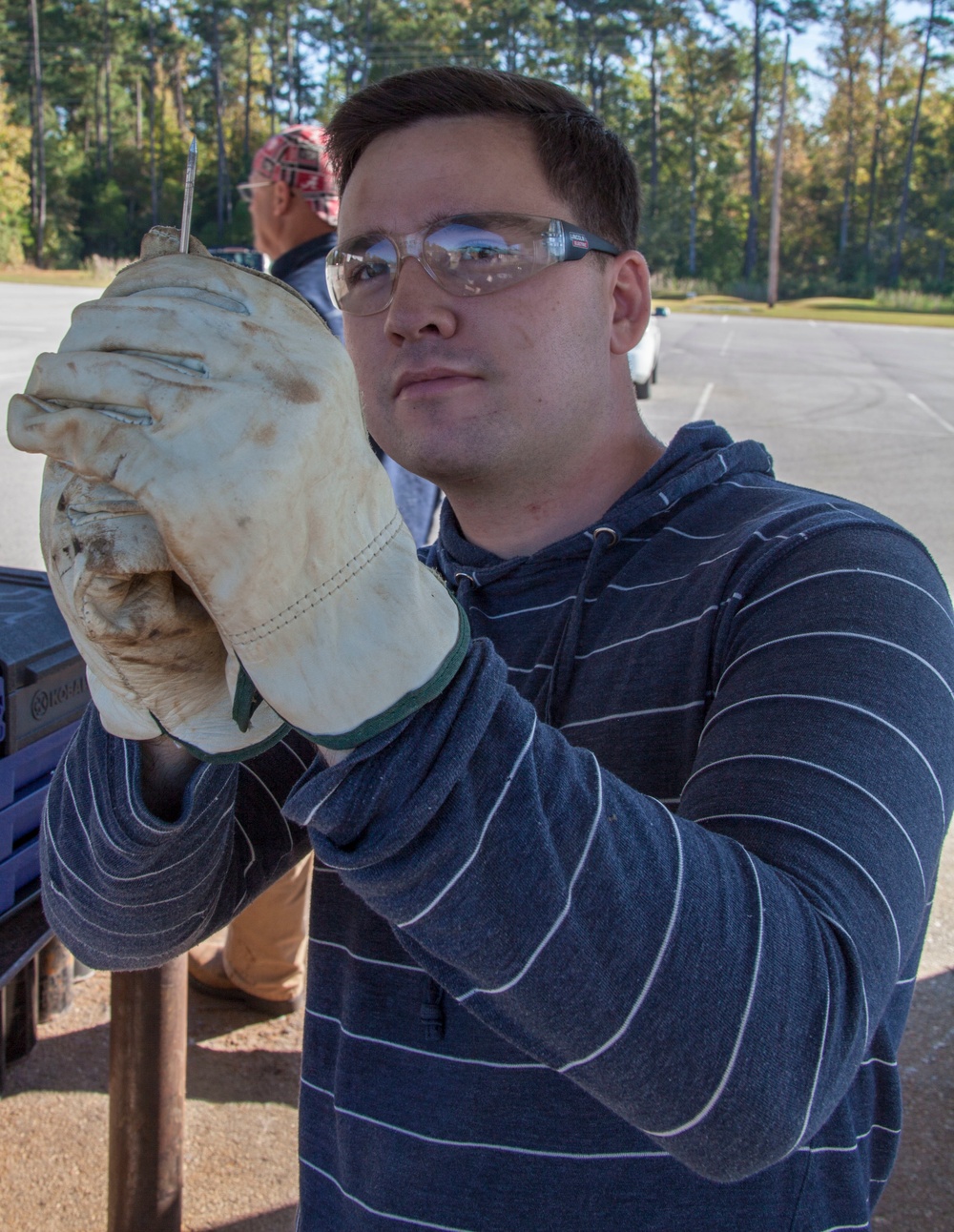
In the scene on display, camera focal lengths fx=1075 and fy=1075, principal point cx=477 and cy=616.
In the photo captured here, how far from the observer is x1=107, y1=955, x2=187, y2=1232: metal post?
76.7 inches

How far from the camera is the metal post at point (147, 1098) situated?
1948mm

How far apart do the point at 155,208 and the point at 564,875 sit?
54.5m

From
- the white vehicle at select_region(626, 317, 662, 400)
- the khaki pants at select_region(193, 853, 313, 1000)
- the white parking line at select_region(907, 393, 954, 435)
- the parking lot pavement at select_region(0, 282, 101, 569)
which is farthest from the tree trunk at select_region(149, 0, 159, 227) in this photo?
the khaki pants at select_region(193, 853, 313, 1000)

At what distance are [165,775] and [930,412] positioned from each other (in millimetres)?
14130

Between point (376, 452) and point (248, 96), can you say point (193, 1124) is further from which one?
point (248, 96)

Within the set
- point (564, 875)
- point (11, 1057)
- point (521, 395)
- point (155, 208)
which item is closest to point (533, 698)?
point (521, 395)

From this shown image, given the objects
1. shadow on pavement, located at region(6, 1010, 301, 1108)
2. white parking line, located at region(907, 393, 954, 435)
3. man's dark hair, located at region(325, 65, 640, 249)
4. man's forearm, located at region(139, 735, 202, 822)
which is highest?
man's dark hair, located at region(325, 65, 640, 249)

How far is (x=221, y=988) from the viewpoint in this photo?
10.3 feet

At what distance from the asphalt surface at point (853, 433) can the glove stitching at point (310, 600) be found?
1996 mm

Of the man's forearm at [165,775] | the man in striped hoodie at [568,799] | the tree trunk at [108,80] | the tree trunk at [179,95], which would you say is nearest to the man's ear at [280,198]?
the man in striped hoodie at [568,799]

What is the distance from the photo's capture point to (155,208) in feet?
163

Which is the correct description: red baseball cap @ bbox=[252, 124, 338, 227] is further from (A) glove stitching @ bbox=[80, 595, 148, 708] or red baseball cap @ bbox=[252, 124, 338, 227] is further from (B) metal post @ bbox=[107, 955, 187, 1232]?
(A) glove stitching @ bbox=[80, 595, 148, 708]

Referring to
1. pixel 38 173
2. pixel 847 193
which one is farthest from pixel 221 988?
pixel 847 193

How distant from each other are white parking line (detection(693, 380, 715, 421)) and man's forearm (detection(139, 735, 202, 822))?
1097 centimetres
